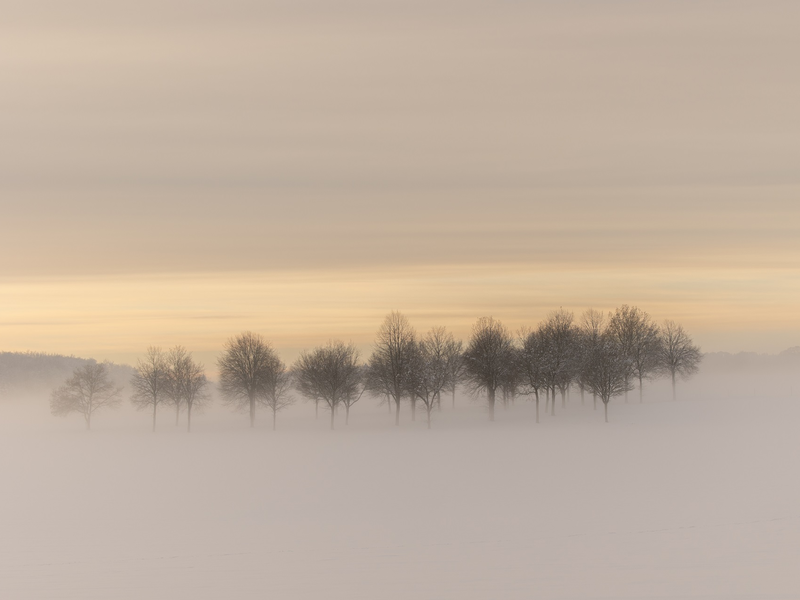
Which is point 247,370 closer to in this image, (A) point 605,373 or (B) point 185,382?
(B) point 185,382

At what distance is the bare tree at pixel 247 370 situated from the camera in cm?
7609

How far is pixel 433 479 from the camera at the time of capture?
3266 cm

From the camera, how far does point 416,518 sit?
2345cm

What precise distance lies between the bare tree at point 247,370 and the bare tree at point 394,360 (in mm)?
11042

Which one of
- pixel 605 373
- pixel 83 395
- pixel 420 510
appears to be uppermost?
pixel 605 373

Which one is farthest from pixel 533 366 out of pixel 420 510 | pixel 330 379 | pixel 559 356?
pixel 420 510

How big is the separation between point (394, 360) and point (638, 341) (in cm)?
3411

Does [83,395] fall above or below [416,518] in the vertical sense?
above

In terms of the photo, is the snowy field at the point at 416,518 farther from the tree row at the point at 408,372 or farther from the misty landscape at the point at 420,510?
the tree row at the point at 408,372

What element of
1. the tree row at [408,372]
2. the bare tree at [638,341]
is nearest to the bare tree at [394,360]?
the tree row at [408,372]

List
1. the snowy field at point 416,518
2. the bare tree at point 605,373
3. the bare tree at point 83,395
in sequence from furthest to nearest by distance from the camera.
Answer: the bare tree at point 83,395 → the bare tree at point 605,373 → the snowy field at point 416,518

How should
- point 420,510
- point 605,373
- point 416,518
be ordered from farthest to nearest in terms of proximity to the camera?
point 605,373
point 420,510
point 416,518

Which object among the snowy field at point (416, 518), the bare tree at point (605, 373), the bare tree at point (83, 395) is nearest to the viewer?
the snowy field at point (416, 518)

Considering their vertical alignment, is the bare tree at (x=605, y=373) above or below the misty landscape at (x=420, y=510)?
above
